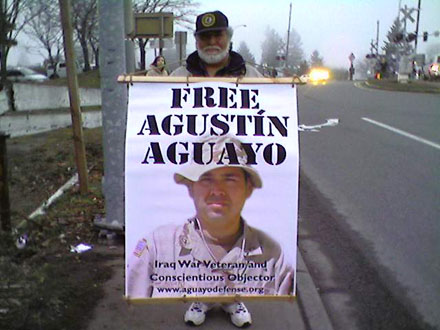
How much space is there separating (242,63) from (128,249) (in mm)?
1418

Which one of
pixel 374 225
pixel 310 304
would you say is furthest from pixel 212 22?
pixel 374 225

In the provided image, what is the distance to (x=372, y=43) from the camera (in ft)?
285

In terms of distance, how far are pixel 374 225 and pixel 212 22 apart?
10.1ft

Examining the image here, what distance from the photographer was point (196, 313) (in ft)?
10.4

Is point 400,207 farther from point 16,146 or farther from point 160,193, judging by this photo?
point 16,146

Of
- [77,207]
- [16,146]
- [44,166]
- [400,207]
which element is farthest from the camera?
[16,146]

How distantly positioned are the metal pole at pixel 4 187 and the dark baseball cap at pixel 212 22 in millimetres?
1525

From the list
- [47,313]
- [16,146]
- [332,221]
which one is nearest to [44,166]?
[16,146]

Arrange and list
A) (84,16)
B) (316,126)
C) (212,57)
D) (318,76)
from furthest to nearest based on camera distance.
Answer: (84,16)
(316,126)
(318,76)
(212,57)

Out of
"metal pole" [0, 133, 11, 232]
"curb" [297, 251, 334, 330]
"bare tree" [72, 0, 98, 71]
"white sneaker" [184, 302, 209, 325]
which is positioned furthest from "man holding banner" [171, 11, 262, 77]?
"bare tree" [72, 0, 98, 71]

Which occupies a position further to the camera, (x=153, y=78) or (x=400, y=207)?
(x=400, y=207)

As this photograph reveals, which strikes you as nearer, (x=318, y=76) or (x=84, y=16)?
(x=318, y=76)

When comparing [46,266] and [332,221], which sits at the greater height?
[46,266]

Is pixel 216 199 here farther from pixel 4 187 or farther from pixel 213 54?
pixel 4 187
